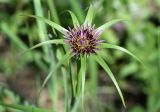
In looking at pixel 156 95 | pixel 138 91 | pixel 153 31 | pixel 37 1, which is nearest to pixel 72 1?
pixel 37 1

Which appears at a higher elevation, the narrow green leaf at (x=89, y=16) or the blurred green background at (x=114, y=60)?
the narrow green leaf at (x=89, y=16)

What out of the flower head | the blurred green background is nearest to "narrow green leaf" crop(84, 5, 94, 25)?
the flower head

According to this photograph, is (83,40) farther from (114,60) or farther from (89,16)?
(114,60)

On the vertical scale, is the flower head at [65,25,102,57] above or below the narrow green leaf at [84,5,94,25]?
below

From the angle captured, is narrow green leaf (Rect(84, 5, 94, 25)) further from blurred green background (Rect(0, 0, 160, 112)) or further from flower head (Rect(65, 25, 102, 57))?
blurred green background (Rect(0, 0, 160, 112))

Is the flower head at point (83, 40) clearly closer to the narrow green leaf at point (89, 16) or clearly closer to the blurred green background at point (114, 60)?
the narrow green leaf at point (89, 16)

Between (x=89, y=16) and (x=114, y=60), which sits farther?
(x=114, y=60)

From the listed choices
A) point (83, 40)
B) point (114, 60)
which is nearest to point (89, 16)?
point (83, 40)

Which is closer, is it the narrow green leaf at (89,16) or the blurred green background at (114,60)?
the narrow green leaf at (89,16)

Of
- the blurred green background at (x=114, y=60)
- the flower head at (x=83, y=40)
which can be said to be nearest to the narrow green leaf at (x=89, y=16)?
the flower head at (x=83, y=40)
